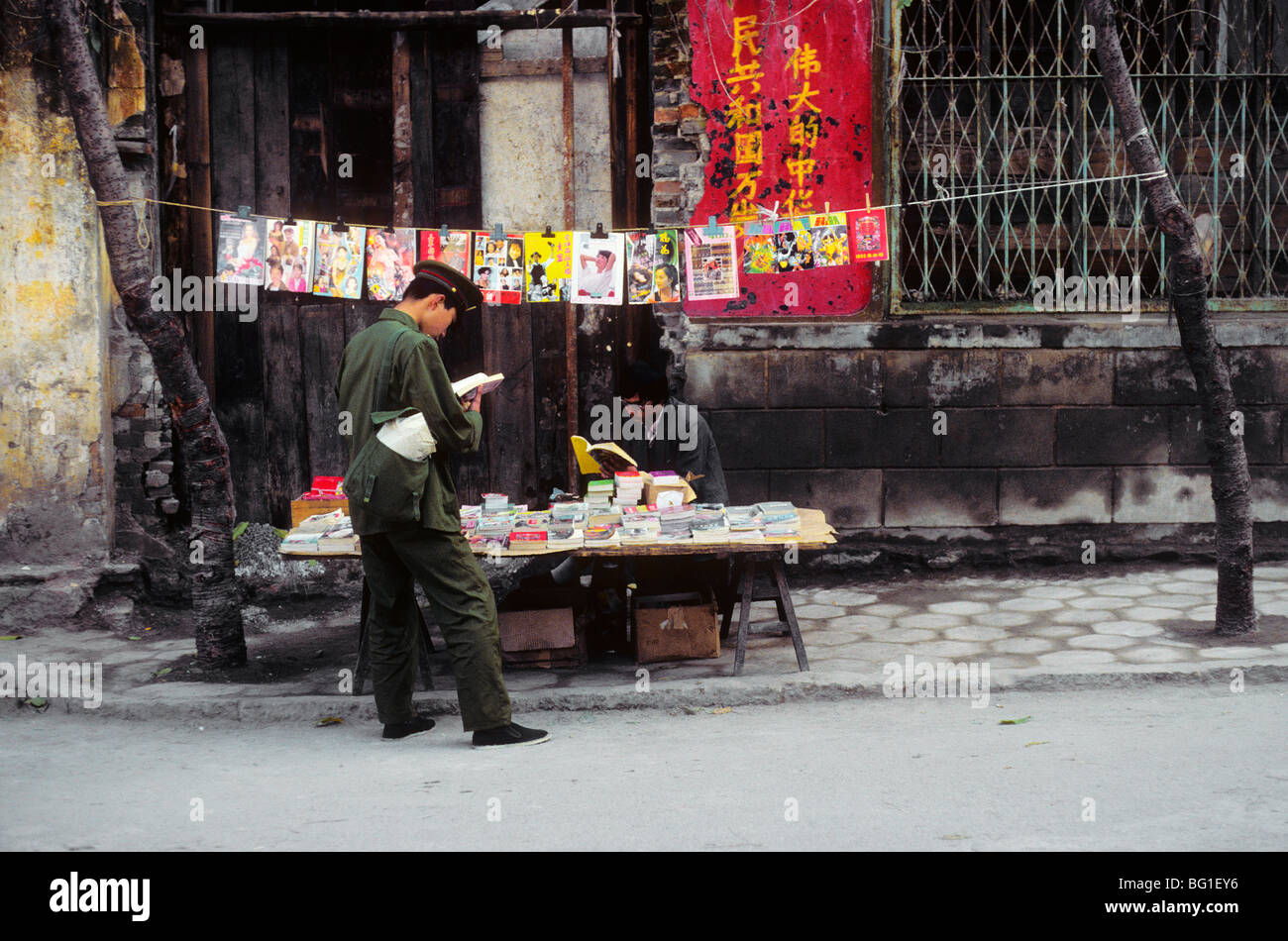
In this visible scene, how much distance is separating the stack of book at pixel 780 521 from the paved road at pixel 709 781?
87 cm

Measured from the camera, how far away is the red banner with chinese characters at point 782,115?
8.50 meters

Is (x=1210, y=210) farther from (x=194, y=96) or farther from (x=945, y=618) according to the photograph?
(x=194, y=96)

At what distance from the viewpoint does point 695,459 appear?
24.9 ft

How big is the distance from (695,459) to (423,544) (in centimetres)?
262

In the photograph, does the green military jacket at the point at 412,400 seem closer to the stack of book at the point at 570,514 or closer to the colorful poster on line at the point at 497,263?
the stack of book at the point at 570,514

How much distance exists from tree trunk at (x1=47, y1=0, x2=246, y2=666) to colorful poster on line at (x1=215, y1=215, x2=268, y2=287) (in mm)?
554

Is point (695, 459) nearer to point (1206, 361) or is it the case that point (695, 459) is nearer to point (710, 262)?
point (710, 262)

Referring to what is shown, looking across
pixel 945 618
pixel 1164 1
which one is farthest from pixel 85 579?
pixel 1164 1

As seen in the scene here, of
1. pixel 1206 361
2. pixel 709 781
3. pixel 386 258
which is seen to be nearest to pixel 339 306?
pixel 386 258

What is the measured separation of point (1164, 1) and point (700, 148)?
3385 millimetres

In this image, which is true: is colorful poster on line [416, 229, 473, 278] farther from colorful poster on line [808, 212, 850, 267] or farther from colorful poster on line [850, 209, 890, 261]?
colorful poster on line [850, 209, 890, 261]

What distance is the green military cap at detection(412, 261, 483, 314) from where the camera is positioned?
5523 millimetres

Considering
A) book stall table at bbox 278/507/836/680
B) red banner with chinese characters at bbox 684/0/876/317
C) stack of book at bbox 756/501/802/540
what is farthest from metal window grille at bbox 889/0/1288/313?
book stall table at bbox 278/507/836/680

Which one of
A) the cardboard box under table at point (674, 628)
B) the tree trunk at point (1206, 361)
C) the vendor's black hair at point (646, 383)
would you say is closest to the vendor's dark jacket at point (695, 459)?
the vendor's black hair at point (646, 383)
